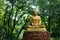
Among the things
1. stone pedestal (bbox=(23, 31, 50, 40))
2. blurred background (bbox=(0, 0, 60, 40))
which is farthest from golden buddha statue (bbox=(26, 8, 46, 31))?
blurred background (bbox=(0, 0, 60, 40))

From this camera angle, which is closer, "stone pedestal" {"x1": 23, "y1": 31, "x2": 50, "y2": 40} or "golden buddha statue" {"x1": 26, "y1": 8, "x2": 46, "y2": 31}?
"stone pedestal" {"x1": 23, "y1": 31, "x2": 50, "y2": 40}

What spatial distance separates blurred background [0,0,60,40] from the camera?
2873 cm

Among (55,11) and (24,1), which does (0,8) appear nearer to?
(24,1)

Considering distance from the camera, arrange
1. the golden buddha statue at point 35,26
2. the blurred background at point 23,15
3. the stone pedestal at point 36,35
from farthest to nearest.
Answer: the blurred background at point 23,15, the golden buddha statue at point 35,26, the stone pedestal at point 36,35

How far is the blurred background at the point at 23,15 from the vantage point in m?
28.7

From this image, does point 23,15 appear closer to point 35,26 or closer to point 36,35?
point 35,26

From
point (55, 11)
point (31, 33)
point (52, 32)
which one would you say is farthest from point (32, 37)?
point (52, 32)

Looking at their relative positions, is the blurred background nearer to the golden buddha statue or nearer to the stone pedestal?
the golden buddha statue

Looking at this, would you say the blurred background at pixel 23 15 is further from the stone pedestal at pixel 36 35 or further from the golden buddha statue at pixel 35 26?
the stone pedestal at pixel 36 35

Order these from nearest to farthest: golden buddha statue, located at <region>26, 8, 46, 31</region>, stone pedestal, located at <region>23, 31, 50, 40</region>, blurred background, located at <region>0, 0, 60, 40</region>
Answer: stone pedestal, located at <region>23, 31, 50, 40</region> → golden buddha statue, located at <region>26, 8, 46, 31</region> → blurred background, located at <region>0, 0, 60, 40</region>

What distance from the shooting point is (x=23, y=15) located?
30.4 m

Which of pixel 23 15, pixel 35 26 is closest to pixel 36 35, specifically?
pixel 35 26

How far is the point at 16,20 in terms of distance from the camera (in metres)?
30.1

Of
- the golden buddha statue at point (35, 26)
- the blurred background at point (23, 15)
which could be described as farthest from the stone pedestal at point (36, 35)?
the blurred background at point (23, 15)
